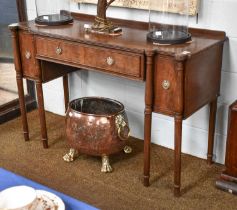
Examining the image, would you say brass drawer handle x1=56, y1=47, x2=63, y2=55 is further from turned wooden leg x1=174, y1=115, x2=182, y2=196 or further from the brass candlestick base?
turned wooden leg x1=174, y1=115, x2=182, y2=196

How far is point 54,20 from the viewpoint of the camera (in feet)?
7.05

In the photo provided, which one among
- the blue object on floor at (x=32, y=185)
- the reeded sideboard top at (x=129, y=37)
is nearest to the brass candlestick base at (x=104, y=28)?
the reeded sideboard top at (x=129, y=37)

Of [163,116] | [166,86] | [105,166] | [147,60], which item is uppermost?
[147,60]

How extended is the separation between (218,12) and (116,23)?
56cm

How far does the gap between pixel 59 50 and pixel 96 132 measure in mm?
443

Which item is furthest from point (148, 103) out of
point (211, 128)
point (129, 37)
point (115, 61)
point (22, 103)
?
point (22, 103)

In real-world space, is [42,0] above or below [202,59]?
above

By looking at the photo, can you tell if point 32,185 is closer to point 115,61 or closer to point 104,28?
point 115,61

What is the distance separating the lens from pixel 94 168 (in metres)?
2.11

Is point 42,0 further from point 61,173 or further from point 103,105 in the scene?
point 61,173

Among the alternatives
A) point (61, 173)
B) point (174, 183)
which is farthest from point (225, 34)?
point (61, 173)

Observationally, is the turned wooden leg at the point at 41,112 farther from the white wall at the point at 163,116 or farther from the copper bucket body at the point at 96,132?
the white wall at the point at 163,116

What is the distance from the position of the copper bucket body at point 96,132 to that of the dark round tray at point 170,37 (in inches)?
17.6

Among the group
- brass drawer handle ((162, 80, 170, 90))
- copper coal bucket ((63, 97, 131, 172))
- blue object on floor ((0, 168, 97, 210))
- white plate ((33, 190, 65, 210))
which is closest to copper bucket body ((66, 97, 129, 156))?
copper coal bucket ((63, 97, 131, 172))
